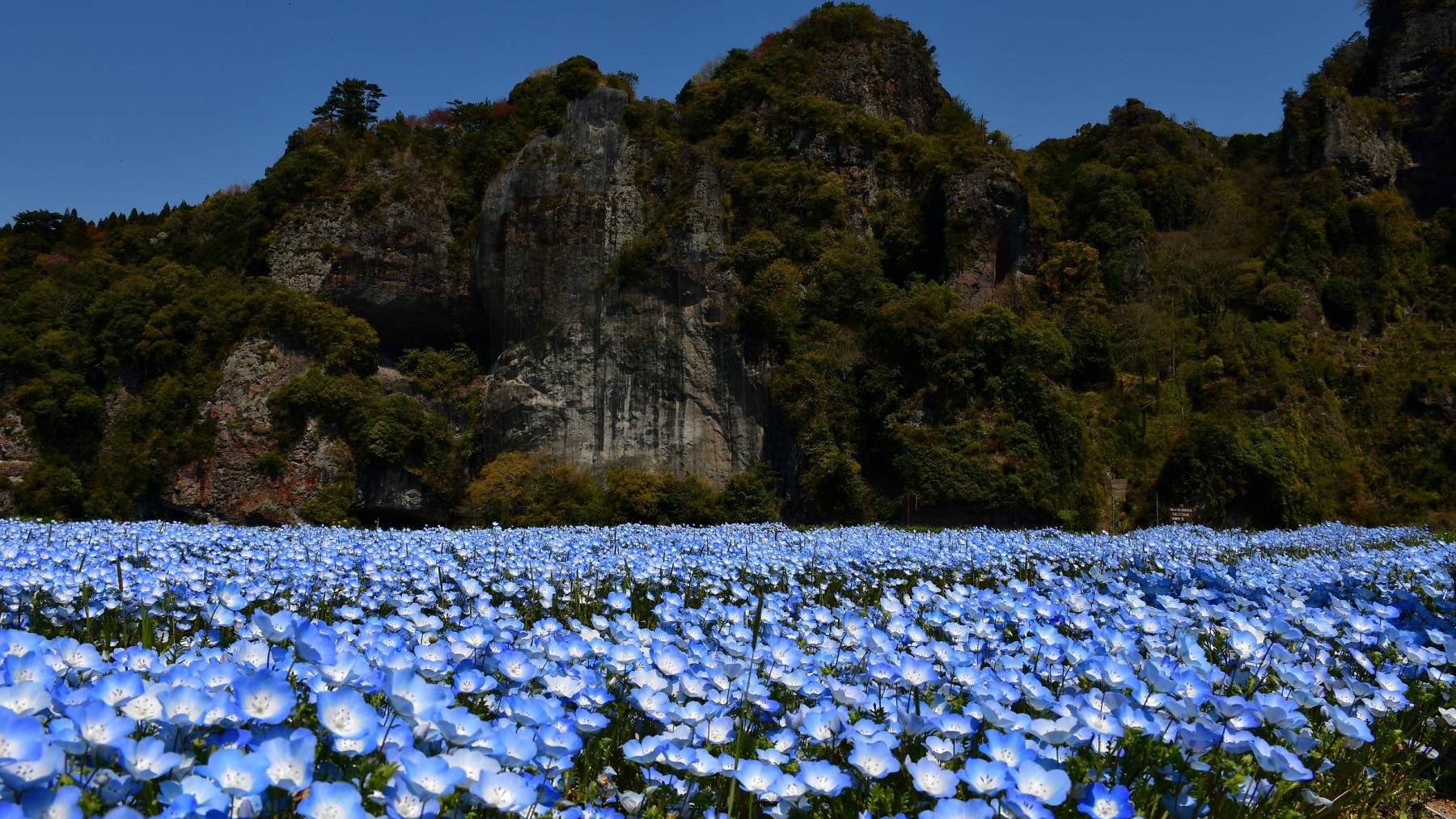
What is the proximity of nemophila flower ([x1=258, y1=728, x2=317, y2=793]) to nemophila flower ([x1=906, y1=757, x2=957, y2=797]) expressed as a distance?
143cm

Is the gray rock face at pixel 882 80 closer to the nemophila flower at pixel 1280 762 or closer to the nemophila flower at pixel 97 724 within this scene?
the nemophila flower at pixel 1280 762

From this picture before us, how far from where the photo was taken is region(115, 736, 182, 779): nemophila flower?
1810 millimetres

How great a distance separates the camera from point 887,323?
A: 34000mm

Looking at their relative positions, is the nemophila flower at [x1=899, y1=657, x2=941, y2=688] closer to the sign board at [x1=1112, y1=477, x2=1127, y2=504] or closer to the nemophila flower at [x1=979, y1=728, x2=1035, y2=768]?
the nemophila flower at [x1=979, y1=728, x2=1035, y2=768]

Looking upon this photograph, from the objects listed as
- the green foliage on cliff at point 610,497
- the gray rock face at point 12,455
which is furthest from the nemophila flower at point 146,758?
the gray rock face at point 12,455

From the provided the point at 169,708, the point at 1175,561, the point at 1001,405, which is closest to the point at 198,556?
the point at 169,708

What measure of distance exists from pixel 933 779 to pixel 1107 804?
42 cm

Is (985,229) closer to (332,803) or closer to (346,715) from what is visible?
(346,715)

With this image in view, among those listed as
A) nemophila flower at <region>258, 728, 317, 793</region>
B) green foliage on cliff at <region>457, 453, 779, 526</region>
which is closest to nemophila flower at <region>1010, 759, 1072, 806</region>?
nemophila flower at <region>258, 728, 317, 793</region>

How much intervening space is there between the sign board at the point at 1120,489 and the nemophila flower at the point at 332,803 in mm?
34746

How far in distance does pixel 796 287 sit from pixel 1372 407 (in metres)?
24.6

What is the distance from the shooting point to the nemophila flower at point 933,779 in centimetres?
227

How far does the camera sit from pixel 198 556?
25.0 ft

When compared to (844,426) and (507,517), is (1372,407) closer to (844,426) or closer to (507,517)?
(844,426)
